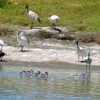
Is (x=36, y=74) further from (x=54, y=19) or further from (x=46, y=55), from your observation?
(x=54, y=19)

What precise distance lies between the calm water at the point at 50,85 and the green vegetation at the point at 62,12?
8.96 m

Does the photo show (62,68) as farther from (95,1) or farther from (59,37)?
(95,1)

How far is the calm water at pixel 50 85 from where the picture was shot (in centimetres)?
1358

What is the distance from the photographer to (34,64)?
1934cm

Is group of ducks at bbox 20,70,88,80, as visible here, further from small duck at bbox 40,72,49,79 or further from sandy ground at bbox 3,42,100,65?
sandy ground at bbox 3,42,100,65

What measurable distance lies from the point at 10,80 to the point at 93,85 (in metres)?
2.48

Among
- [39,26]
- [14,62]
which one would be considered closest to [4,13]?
[39,26]

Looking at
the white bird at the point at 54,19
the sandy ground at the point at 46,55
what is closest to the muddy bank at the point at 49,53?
the sandy ground at the point at 46,55

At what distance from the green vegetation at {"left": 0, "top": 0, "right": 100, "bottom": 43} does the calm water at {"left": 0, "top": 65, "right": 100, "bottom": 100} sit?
896 cm

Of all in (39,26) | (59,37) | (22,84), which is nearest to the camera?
(22,84)

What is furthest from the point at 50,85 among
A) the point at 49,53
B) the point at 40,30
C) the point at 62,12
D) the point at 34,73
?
the point at 62,12

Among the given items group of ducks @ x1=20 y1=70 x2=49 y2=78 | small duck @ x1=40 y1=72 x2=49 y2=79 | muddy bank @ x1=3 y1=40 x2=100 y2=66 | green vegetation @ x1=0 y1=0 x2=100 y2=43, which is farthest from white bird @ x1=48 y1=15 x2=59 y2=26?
small duck @ x1=40 y1=72 x2=49 y2=79

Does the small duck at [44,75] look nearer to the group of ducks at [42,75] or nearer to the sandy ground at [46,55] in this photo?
the group of ducks at [42,75]

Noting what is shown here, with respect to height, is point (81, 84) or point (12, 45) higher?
point (12, 45)
